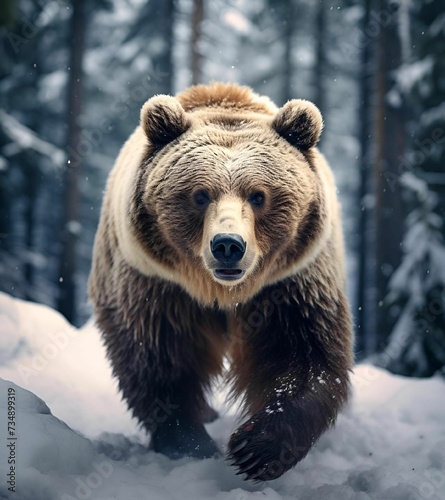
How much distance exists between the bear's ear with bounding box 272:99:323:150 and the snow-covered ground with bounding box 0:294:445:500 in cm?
212

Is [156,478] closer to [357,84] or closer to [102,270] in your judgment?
[102,270]

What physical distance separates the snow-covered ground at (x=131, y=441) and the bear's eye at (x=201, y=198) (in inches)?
61.2

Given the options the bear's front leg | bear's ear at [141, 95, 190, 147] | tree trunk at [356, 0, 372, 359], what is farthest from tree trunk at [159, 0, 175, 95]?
the bear's front leg

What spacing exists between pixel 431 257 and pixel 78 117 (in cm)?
639

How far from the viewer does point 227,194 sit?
3.89m

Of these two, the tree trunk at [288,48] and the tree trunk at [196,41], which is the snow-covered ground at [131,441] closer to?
the tree trunk at [196,41]

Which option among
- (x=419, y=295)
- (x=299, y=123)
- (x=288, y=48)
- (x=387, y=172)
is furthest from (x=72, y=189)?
(x=299, y=123)

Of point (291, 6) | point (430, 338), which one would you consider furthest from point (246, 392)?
point (291, 6)

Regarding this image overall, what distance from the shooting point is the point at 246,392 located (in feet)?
15.3

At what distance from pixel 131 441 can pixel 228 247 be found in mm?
2181

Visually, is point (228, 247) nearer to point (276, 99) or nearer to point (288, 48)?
point (288, 48)

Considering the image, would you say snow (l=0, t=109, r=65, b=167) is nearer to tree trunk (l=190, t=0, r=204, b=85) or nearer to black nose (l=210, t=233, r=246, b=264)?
tree trunk (l=190, t=0, r=204, b=85)

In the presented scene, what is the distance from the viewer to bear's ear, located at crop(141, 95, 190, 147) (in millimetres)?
4207

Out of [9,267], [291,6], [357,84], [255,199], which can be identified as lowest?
[9,267]
